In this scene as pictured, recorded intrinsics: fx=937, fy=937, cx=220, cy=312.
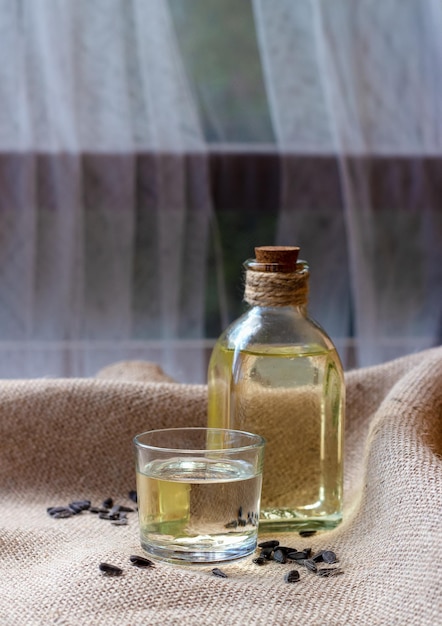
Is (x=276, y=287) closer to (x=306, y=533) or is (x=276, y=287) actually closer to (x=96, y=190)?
(x=306, y=533)

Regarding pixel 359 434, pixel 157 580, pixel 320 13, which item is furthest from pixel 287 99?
Result: pixel 157 580

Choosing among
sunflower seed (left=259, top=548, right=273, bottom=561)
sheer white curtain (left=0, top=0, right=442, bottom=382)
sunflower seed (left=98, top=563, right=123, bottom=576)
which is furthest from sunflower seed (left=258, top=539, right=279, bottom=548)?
sheer white curtain (left=0, top=0, right=442, bottom=382)

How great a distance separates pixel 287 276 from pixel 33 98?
33.9 inches

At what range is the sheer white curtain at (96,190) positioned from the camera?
4.67 ft

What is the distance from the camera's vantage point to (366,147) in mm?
1473

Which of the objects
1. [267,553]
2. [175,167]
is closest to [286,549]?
[267,553]

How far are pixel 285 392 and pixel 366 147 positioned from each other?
0.84 meters

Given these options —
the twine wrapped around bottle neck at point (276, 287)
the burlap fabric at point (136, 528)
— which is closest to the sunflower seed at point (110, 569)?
the burlap fabric at point (136, 528)

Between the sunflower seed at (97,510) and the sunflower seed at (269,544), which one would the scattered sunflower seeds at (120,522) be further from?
the sunflower seed at (269,544)

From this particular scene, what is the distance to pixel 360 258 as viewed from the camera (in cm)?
148

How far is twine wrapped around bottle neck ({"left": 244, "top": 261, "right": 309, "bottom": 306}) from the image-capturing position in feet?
2.30

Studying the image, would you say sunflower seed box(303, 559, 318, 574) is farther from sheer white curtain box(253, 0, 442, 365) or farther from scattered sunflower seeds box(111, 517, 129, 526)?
sheer white curtain box(253, 0, 442, 365)

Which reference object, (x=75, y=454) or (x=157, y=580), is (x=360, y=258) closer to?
(x=75, y=454)

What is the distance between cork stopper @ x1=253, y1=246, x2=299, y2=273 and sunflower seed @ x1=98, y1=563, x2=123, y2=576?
0.80ft
